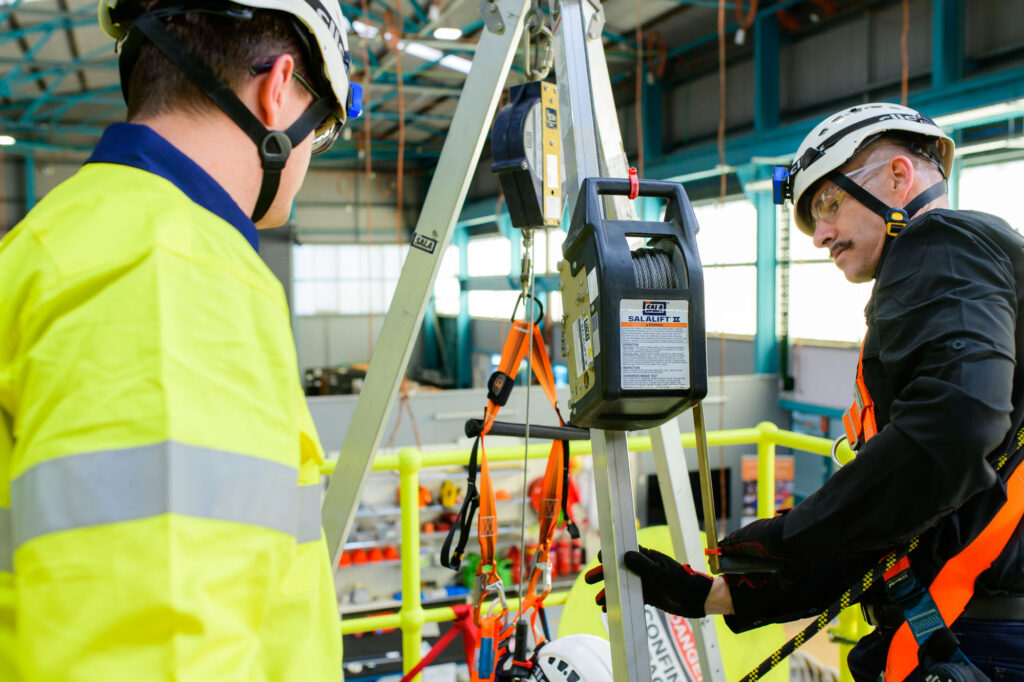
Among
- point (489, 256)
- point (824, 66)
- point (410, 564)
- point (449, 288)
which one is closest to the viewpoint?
point (410, 564)

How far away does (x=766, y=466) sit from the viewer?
3.05 meters

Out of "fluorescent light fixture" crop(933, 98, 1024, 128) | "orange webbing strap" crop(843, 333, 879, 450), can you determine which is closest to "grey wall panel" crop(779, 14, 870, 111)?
"fluorescent light fixture" crop(933, 98, 1024, 128)

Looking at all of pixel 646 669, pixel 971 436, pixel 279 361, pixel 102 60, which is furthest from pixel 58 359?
pixel 102 60

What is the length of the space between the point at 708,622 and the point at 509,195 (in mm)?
1261

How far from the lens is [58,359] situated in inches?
29.9

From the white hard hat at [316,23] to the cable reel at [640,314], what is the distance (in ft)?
1.68

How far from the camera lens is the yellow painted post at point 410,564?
262 centimetres

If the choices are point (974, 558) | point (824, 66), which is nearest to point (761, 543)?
point (974, 558)

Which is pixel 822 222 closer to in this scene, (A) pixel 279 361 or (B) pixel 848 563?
(B) pixel 848 563

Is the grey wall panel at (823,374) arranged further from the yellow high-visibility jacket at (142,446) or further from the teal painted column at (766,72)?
the yellow high-visibility jacket at (142,446)

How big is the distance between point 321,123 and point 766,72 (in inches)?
514

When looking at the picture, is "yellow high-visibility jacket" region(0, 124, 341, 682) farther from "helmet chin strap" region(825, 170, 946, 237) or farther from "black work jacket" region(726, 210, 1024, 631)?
"helmet chin strap" region(825, 170, 946, 237)

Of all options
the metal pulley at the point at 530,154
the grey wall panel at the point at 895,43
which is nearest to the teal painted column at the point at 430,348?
the grey wall panel at the point at 895,43

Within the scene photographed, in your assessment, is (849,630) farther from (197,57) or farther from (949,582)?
(197,57)
